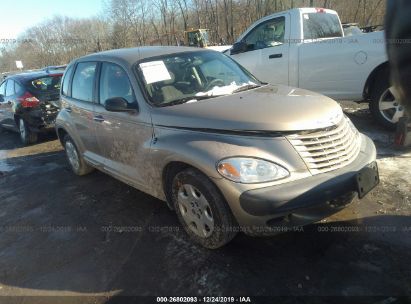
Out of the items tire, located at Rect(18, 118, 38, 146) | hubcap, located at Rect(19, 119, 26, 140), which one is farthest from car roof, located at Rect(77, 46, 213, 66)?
hubcap, located at Rect(19, 119, 26, 140)

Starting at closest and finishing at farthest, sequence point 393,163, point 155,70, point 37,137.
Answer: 1. point 155,70
2. point 393,163
3. point 37,137

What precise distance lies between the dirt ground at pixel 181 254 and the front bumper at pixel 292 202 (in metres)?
0.40

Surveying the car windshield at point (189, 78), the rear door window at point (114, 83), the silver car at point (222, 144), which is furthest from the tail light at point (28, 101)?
the car windshield at point (189, 78)

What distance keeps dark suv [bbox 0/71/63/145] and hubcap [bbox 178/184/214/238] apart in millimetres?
5849

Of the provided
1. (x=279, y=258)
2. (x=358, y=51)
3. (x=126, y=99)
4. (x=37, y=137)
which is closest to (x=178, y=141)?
(x=126, y=99)

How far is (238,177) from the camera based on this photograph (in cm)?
287

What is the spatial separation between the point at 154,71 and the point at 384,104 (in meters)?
3.83

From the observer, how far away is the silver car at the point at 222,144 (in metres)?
2.89

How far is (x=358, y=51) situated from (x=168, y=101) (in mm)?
3687

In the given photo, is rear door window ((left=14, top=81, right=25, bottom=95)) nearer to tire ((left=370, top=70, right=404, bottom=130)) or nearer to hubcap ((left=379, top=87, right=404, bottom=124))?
tire ((left=370, top=70, right=404, bottom=130))

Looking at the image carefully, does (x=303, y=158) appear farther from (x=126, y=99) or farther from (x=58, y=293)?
(x=58, y=293)

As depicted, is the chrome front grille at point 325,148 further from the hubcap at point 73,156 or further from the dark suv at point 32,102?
the dark suv at point 32,102

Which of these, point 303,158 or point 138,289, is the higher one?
point 303,158

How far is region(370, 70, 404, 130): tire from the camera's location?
228 inches
